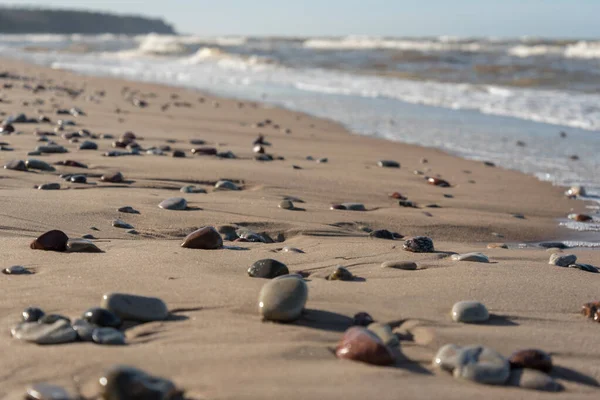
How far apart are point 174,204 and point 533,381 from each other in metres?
2.43

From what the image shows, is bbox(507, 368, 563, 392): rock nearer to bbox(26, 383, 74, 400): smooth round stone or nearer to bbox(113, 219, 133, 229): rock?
bbox(26, 383, 74, 400): smooth round stone

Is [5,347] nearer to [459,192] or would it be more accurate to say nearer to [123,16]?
[459,192]

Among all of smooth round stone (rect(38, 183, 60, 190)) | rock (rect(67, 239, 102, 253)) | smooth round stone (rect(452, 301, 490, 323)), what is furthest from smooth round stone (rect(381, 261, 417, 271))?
smooth round stone (rect(38, 183, 60, 190))

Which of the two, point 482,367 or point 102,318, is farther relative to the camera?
point 102,318

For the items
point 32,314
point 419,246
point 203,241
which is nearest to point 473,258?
point 419,246

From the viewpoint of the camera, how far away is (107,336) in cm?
201

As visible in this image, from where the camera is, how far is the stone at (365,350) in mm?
1953

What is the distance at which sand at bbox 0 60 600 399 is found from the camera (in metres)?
1.88

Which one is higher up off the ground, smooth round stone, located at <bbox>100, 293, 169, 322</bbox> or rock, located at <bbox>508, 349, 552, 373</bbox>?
smooth round stone, located at <bbox>100, 293, 169, 322</bbox>

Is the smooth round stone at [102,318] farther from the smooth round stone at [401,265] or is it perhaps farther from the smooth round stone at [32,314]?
the smooth round stone at [401,265]

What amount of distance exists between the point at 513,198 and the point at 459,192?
368 millimetres

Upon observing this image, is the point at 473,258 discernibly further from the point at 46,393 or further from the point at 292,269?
the point at 46,393

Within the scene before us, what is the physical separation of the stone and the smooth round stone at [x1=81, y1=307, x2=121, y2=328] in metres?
0.60

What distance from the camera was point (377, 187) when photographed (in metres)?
5.29
